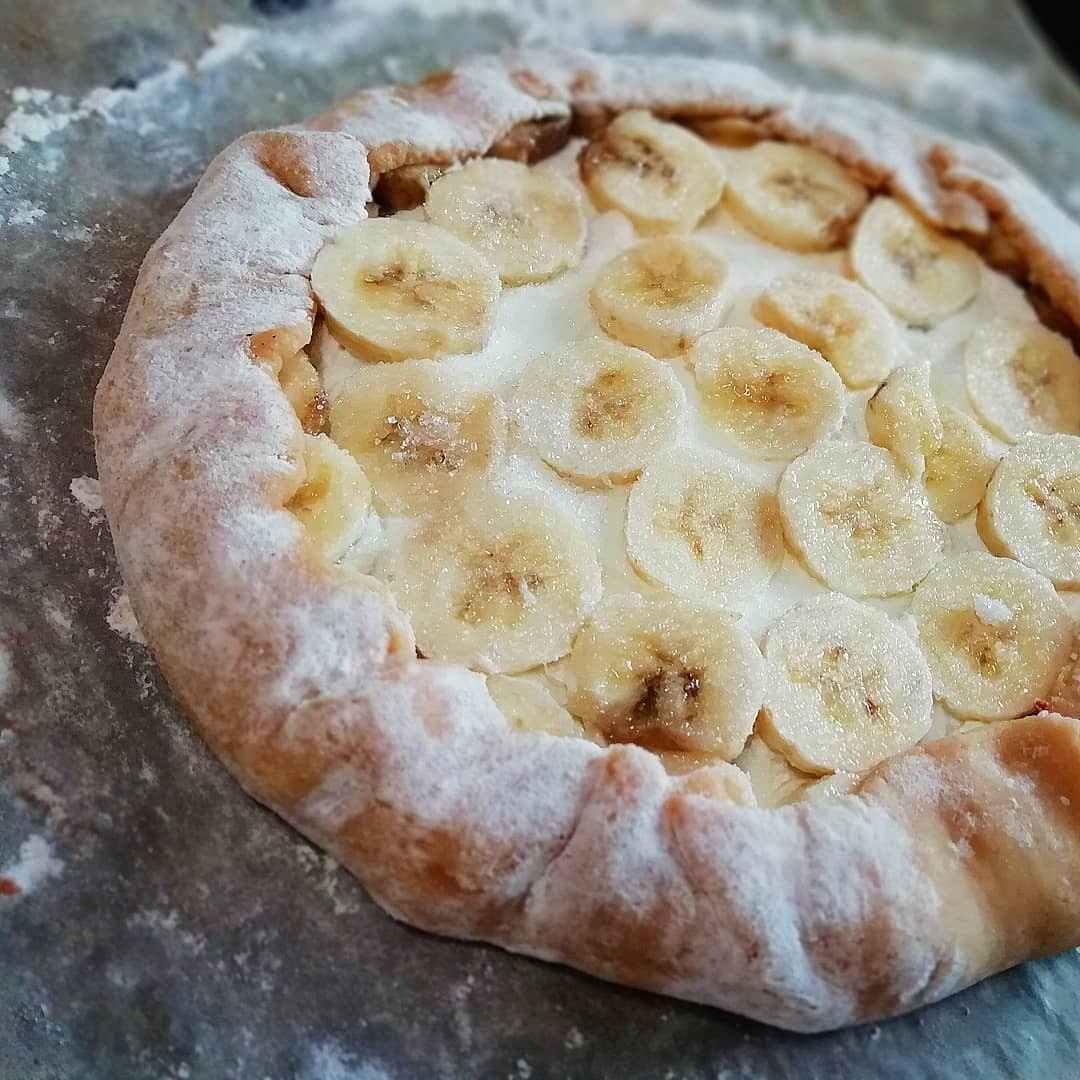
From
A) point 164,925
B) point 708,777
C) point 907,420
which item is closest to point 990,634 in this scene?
point 907,420

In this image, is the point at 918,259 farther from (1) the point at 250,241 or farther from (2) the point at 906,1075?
(2) the point at 906,1075

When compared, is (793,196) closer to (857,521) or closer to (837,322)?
(837,322)

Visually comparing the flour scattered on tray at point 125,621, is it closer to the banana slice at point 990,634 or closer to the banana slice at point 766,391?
the banana slice at point 766,391

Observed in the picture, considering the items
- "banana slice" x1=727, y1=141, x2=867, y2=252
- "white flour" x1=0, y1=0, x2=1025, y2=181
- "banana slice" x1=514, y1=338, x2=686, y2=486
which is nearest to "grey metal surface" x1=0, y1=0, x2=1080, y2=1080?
"white flour" x1=0, y1=0, x2=1025, y2=181

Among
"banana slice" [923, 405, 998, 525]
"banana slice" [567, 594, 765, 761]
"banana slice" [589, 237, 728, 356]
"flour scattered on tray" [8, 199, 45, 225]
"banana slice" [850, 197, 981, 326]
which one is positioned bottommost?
"flour scattered on tray" [8, 199, 45, 225]

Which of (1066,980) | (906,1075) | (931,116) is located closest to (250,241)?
(906,1075)

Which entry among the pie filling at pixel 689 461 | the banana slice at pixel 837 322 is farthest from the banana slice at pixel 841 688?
the banana slice at pixel 837 322

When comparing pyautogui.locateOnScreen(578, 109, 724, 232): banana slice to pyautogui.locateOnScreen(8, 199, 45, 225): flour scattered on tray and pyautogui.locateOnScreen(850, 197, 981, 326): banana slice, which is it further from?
pyautogui.locateOnScreen(8, 199, 45, 225): flour scattered on tray
